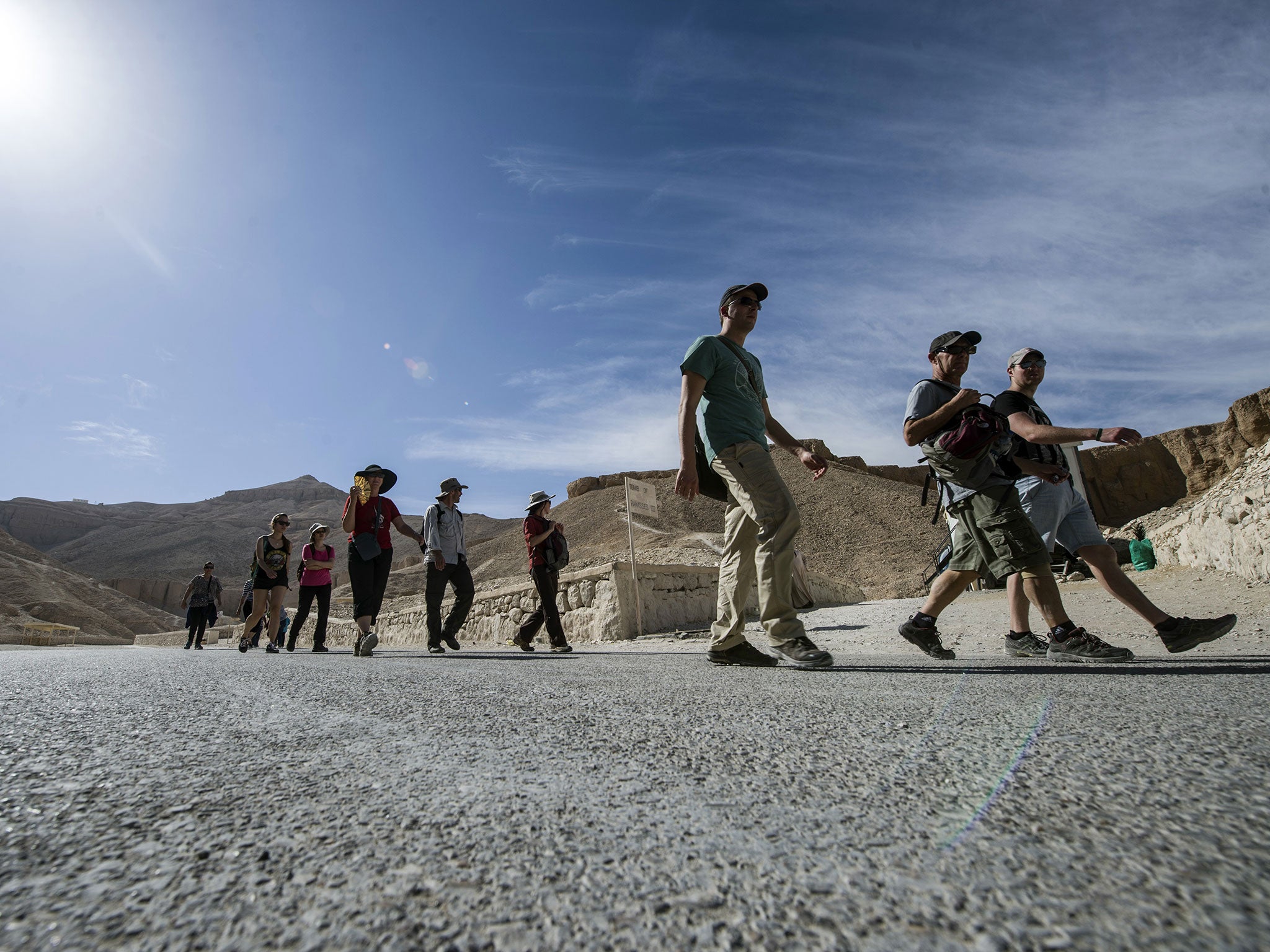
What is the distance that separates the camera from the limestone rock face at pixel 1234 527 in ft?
17.3

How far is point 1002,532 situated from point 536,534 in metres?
4.37

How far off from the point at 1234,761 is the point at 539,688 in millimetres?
1868

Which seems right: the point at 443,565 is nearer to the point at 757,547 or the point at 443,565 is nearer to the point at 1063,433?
the point at 757,547

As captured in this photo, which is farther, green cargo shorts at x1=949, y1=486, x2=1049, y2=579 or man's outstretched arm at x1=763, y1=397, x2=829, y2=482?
man's outstretched arm at x1=763, y1=397, x2=829, y2=482

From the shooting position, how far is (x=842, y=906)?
→ 0.62m

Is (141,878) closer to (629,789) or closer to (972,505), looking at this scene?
(629,789)

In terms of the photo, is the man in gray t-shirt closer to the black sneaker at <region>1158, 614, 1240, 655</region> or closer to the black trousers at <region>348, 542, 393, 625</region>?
the black sneaker at <region>1158, 614, 1240, 655</region>

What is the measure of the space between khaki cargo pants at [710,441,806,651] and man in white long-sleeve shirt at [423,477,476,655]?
3428 mm

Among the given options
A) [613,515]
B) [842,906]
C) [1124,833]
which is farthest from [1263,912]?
[613,515]

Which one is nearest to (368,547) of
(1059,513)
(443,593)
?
(443,593)

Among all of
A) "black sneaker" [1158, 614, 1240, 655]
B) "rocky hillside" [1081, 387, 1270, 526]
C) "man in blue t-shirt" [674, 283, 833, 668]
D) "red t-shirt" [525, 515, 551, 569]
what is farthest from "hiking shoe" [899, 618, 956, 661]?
"rocky hillside" [1081, 387, 1270, 526]

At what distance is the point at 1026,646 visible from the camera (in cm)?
383

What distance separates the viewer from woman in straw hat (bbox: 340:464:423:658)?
6000 millimetres

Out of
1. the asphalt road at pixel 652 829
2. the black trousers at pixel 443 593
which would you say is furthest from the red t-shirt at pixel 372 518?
the asphalt road at pixel 652 829
